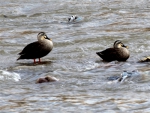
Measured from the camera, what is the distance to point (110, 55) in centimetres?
1470

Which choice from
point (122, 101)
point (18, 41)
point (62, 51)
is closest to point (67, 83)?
point (122, 101)

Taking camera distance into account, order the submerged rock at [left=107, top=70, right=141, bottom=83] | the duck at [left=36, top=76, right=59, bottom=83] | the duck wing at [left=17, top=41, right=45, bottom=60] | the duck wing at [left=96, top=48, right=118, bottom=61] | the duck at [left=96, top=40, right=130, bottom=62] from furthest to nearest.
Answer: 1. the duck wing at [left=17, top=41, right=45, bottom=60]
2. the duck wing at [left=96, top=48, right=118, bottom=61]
3. the duck at [left=96, top=40, right=130, bottom=62]
4. the duck at [left=36, top=76, right=59, bottom=83]
5. the submerged rock at [left=107, top=70, right=141, bottom=83]

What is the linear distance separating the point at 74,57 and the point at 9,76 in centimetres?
350

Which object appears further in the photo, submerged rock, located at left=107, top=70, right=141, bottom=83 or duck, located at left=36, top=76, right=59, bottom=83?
duck, located at left=36, top=76, right=59, bottom=83

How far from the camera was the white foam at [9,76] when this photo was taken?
12.0 metres

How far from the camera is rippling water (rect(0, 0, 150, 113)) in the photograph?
946 cm

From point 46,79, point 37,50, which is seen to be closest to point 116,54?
point 37,50

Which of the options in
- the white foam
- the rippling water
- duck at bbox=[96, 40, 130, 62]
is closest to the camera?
the rippling water

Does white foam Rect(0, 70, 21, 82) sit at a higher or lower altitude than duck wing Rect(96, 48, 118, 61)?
lower

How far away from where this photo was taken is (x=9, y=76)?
12.3m

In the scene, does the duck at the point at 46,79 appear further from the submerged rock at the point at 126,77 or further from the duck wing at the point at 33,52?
the duck wing at the point at 33,52

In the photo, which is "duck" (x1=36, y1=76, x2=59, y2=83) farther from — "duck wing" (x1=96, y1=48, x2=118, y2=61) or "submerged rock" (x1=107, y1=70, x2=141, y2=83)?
"duck wing" (x1=96, y1=48, x2=118, y2=61)

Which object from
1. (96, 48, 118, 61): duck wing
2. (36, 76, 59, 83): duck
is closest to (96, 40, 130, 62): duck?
(96, 48, 118, 61): duck wing

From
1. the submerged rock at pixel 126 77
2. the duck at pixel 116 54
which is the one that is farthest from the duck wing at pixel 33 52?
the submerged rock at pixel 126 77
